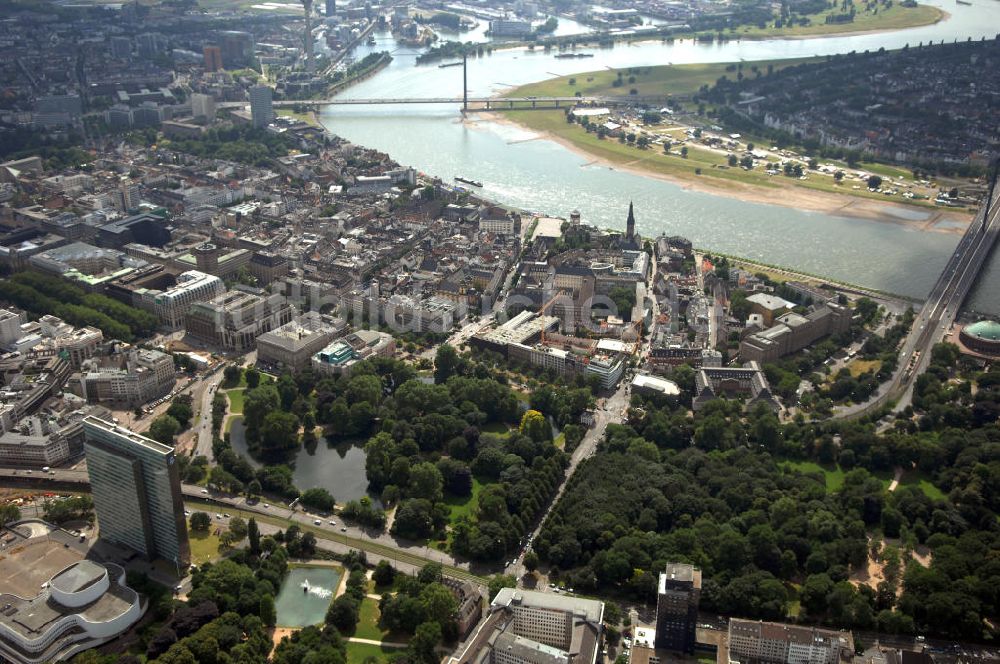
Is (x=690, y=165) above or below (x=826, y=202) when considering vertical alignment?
above

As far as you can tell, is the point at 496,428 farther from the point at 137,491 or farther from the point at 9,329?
the point at 9,329

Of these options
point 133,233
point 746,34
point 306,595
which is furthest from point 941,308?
point 746,34

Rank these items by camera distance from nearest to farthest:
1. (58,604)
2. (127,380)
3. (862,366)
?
(58,604) < (127,380) < (862,366)

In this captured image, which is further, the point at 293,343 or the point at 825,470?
the point at 293,343

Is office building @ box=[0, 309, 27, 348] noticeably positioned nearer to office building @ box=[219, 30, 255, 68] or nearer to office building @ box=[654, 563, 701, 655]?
office building @ box=[654, 563, 701, 655]

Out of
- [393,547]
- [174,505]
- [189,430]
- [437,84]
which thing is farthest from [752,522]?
[437,84]

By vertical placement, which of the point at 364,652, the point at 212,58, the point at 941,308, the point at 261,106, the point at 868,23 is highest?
the point at 868,23

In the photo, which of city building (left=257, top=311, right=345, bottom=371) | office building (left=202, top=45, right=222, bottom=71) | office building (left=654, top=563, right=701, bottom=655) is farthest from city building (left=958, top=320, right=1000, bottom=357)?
office building (left=202, top=45, right=222, bottom=71)
